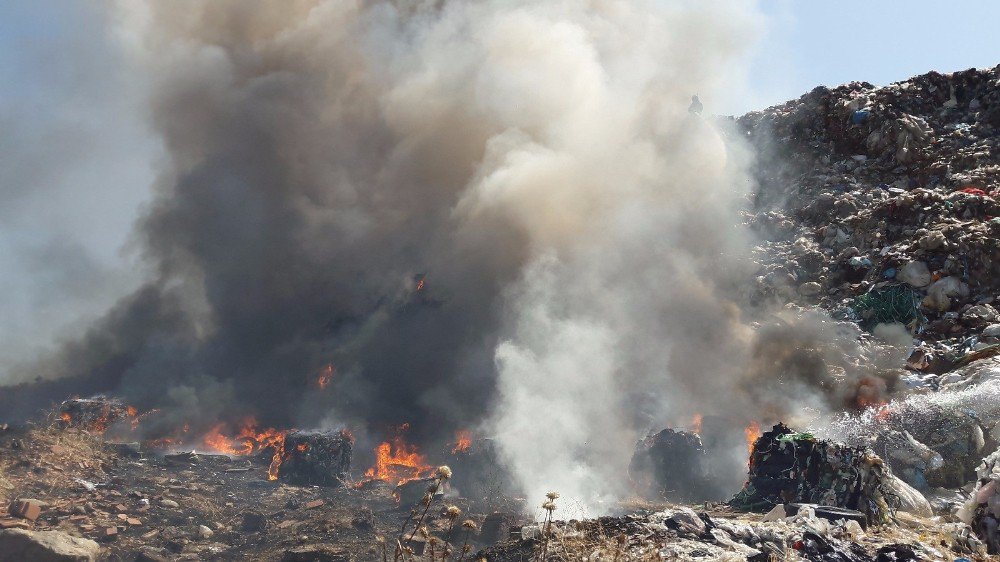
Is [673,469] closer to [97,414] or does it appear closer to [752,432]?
[752,432]

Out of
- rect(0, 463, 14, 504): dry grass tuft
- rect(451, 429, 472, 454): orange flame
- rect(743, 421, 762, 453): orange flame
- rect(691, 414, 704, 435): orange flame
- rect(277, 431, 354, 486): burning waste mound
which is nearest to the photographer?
rect(0, 463, 14, 504): dry grass tuft

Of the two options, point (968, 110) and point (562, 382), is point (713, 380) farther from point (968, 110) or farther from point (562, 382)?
point (968, 110)

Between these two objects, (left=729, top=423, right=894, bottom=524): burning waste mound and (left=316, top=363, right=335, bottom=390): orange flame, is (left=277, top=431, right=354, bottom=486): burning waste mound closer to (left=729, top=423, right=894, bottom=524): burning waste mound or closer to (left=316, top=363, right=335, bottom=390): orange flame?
(left=316, top=363, right=335, bottom=390): orange flame

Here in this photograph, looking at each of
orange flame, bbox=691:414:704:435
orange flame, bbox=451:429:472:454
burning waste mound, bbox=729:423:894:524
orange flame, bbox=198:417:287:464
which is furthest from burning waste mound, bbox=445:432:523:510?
orange flame, bbox=198:417:287:464

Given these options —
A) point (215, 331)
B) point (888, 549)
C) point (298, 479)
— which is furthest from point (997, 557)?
point (215, 331)

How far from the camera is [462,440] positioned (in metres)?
17.8

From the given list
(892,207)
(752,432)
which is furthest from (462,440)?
(892,207)

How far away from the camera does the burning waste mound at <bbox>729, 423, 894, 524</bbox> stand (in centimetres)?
837

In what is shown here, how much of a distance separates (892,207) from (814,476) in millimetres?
Answer: 12878

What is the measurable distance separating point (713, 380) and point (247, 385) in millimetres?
16995

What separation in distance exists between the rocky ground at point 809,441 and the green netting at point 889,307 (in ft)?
0.13

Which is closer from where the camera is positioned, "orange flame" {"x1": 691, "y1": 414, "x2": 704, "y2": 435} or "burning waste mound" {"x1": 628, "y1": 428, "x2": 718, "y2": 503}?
"burning waste mound" {"x1": 628, "y1": 428, "x2": 718, "y2": 503}

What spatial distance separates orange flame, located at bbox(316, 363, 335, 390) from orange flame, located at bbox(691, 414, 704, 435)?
13.1 meters

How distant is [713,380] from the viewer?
1759 cm
